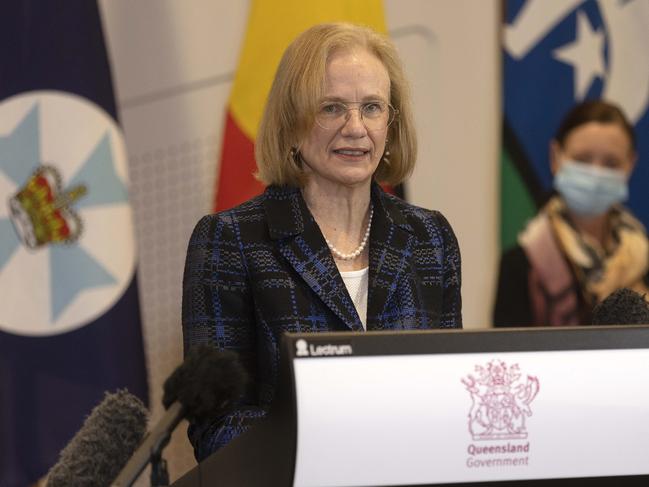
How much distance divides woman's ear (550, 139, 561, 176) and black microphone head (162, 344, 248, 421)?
2.77m

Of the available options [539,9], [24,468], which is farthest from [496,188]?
[24,468]

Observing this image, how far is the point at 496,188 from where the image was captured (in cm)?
382

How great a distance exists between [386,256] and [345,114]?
0.84 feet

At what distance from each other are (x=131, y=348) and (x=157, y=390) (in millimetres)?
334

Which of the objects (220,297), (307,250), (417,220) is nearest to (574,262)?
(417,220)

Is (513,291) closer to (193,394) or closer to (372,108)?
(372,108)

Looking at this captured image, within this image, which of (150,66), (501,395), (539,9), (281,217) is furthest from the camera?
(539,9)

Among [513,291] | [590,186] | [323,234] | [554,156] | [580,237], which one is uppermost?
[323,234]

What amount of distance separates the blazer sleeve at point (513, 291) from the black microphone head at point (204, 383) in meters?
2.69

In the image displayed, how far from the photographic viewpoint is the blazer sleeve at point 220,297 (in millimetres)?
1706

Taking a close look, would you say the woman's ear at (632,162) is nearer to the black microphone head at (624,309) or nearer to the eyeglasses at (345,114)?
the eyeglasses at (345,114)

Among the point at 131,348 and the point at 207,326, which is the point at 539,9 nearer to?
the point at 131,348

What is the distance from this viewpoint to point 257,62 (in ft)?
11.2

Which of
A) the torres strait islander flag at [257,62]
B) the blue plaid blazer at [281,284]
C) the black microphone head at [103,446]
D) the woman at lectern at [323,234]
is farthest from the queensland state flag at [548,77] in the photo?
the black microphone head at [103,446]
